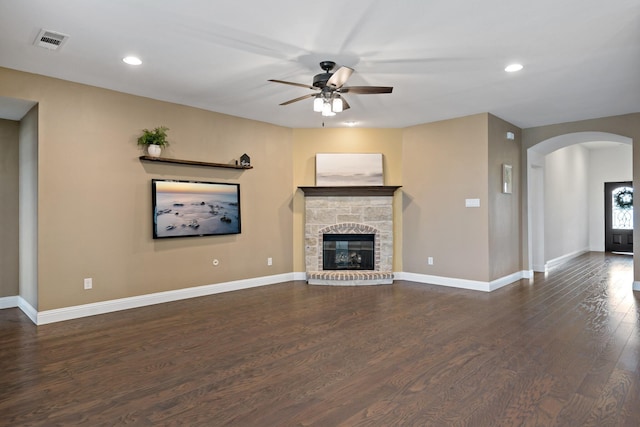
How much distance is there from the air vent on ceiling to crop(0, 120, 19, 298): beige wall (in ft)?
7.02

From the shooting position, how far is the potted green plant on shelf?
4.73 meters

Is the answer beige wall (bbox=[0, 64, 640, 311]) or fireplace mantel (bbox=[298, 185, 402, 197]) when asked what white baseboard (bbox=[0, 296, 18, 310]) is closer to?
beige wall (bbox=[0, 64, 640, 311])

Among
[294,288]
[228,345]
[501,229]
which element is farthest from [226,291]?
[501,229]

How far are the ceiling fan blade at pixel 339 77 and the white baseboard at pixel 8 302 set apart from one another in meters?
4.78

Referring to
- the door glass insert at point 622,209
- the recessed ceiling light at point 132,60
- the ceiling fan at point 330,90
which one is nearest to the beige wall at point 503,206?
the ceiling fan at point 330,90

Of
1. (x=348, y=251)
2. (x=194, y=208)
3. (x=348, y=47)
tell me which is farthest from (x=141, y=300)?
(x=348, y=47)

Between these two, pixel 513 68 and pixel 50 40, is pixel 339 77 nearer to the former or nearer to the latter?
pixel 513 68

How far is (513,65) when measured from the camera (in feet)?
12.6

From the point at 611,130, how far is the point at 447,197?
265cm

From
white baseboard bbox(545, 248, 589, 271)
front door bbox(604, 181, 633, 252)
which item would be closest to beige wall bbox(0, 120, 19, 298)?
white baseboard bbox(545, 248, 589, 271)

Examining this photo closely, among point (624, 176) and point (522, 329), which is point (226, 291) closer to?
point (522, 329)

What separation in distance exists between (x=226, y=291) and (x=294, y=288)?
Answer: 101 cm

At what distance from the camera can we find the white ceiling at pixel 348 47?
2787 millimetres

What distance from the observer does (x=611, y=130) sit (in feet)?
19.2
